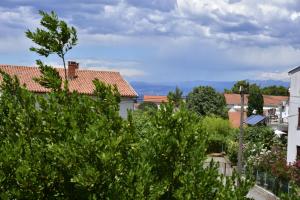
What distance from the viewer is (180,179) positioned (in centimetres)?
552

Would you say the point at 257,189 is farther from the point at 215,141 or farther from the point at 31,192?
the point at 31,192

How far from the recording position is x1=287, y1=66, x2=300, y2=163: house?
35562 millimetres

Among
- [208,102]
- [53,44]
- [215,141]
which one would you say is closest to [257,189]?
[215,141]

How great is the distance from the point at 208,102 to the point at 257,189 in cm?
3480

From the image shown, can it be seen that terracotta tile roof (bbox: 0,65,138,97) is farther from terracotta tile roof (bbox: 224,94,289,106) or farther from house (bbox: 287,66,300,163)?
terracotta tile roof (bbox: 224,94,289,106)

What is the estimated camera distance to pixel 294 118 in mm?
36312

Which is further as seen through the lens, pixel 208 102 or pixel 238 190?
pixel 208 102

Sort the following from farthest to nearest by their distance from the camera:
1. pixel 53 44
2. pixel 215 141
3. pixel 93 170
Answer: pixel 215 141 < pixel 53 44 < pixel 93 170

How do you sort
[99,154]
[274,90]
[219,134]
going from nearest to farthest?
[99,154] < [219,134] < [274,90]

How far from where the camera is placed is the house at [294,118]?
35562 millimetres

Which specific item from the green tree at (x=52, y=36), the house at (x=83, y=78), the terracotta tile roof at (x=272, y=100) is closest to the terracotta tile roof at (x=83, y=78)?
the house at (x=83, y=78)

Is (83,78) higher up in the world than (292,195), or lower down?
higher up

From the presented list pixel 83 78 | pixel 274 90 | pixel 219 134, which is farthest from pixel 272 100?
pixel 83 78

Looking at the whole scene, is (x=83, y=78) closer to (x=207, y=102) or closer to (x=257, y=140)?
(x=257, y=140)
